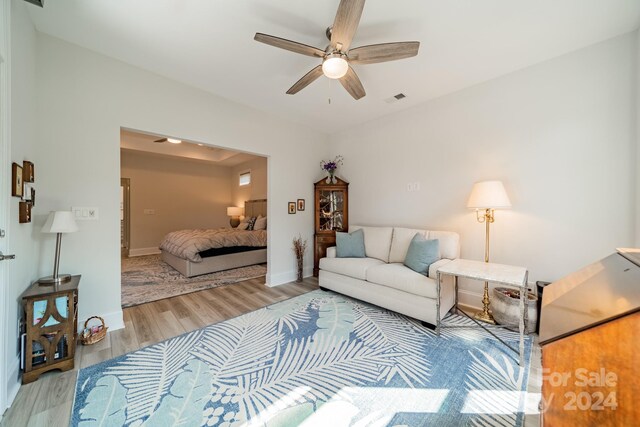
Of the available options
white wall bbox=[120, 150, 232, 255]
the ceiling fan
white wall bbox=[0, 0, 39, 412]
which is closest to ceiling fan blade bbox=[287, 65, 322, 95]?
the ceiling fan

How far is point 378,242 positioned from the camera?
3.47 metres

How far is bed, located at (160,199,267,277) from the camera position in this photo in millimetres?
4223

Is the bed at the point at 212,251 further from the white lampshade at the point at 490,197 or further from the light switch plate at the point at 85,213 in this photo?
the white lampshade at the point at 490,197

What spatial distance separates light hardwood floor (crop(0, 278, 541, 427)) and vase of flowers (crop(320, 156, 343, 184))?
1822 millimetres

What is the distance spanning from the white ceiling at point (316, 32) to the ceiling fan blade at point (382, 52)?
0.28 meters

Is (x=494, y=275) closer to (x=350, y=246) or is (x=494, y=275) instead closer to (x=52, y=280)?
(x=350, y=246)

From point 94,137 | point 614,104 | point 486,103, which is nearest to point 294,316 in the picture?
point 94,137

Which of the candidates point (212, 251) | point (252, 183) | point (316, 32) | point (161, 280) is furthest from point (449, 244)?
point (252, 183)

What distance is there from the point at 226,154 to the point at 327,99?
431 cm

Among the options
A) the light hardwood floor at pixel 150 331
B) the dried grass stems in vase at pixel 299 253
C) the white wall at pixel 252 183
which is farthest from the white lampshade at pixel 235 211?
the dried grass stems in vase at pixel 299 253

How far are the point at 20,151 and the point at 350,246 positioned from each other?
10.9 ft

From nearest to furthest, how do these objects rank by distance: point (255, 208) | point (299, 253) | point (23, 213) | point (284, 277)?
point (23, 213), point (284, 277), point (299, 253), point (255, 208)

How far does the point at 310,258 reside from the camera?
4.38 meters

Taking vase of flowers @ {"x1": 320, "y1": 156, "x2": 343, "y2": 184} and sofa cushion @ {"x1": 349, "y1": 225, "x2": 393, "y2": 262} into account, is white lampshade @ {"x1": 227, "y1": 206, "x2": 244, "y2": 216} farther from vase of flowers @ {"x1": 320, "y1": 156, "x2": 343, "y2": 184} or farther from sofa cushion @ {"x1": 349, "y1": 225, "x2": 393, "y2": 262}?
sofa cushion @ {"x1": 349, "y1": 225, "x2": 393, "y2": 262}
